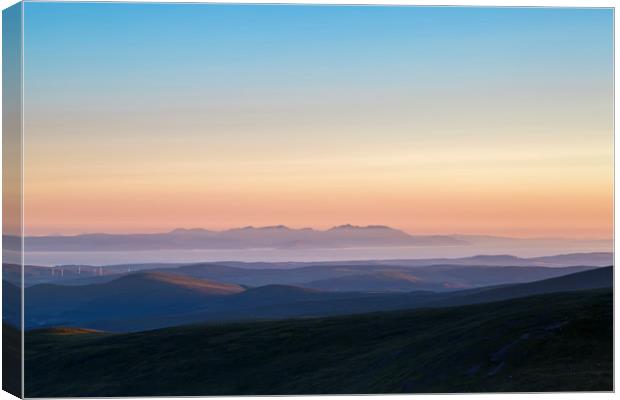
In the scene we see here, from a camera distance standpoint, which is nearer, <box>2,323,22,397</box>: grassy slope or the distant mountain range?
<box>2,323,22,397</box>: grassy slope

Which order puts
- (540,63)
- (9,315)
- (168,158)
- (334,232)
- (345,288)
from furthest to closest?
(345,288) < (334,232) < (168,158) < (540,63) < (9,315)

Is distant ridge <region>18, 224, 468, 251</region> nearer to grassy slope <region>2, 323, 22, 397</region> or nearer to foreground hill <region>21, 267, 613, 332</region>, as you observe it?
foreground hill <region>21, 267, 613, 332</region>

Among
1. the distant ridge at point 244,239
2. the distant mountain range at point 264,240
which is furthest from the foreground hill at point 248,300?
the distant ridge at point 244,239

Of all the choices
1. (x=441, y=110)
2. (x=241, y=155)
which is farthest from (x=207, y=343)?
(x=441, y=110)

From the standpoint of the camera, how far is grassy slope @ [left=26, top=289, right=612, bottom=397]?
55.9 metres

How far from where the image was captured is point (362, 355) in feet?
229

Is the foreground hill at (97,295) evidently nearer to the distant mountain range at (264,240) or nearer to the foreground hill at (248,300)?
the foreground hill at (248,300)

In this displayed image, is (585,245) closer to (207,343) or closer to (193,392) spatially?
(193,392)

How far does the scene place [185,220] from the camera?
223ft

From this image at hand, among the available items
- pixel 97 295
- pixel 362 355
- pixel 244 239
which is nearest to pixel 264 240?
pixel 244 239

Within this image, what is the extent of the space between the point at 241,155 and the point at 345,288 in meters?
41.8

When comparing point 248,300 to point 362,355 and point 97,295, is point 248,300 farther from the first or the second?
point 362,355

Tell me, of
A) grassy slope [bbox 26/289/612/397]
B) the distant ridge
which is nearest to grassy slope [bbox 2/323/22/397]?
grassy slope [bbox 26/289/612/397]

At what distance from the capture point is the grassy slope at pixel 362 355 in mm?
55916
